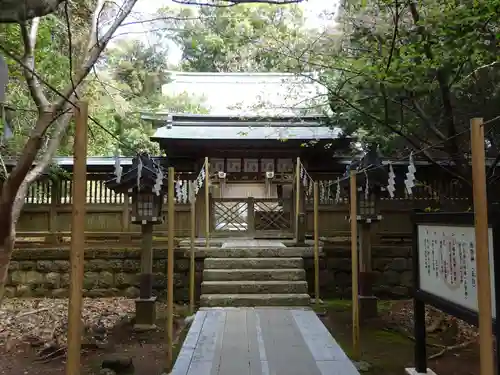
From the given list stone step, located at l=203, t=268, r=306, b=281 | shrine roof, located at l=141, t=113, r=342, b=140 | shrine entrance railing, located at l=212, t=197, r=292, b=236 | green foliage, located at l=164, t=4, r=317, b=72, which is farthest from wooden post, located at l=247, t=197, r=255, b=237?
green foliage, located at l=164, t=4, r=317, b=72

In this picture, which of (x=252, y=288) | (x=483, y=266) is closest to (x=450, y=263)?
(x=483, y=266)

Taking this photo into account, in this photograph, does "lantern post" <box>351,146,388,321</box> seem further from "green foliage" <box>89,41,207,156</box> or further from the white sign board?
"green foliage" <box>89,41,207,156</box>

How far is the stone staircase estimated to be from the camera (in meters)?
8.61

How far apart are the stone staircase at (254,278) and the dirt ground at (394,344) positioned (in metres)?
0.89

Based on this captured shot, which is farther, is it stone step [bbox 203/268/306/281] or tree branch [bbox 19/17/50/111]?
stone step [bbox 203/268/306/281]

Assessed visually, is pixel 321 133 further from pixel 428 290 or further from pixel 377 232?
pixel 428 290

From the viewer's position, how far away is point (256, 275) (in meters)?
9.33

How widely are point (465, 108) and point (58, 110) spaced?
706 centimetres

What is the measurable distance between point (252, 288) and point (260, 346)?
2895 millimetres

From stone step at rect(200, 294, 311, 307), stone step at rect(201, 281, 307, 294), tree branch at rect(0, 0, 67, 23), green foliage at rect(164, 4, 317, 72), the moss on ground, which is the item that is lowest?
the moss on ground

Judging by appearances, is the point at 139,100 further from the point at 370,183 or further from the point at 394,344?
the point at 394,344

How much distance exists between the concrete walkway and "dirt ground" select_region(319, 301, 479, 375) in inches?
27.4

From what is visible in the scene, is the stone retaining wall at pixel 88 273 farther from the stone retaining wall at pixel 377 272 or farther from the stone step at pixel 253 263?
the stone retaining wall at pixel 377 272

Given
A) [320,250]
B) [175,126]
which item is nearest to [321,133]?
[320,250]
